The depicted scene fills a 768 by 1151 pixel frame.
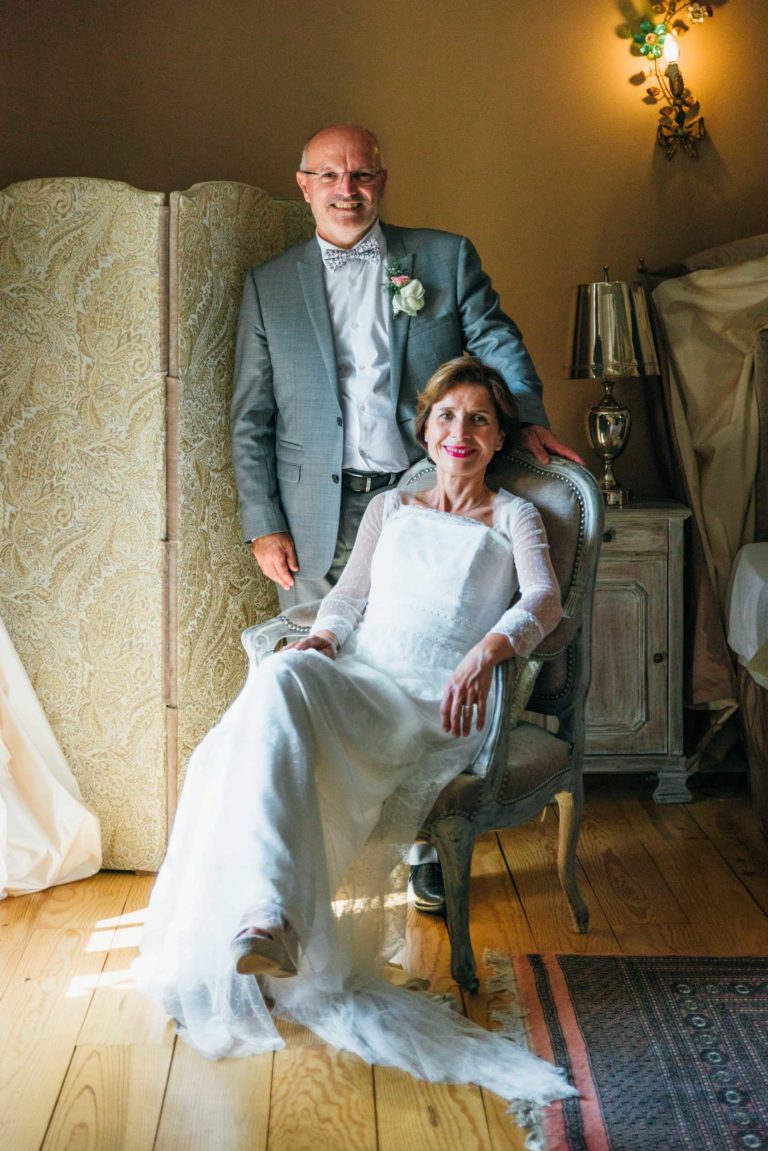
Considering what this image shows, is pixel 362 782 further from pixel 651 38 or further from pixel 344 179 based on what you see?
pixel 651 38

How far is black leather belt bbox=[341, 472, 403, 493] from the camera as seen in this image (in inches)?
122

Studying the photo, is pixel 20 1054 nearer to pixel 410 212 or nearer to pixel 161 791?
pixel 161 791

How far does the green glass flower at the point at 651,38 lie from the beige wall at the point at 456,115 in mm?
52

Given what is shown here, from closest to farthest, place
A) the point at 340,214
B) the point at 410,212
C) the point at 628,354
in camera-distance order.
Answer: the point at 340,214
the point at 628,354
the point at 410,212

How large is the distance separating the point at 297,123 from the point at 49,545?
5.04 feet

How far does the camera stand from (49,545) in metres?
3.12

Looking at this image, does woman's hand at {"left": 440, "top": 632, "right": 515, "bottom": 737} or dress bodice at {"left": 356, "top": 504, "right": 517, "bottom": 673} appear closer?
woman's hand at {"left": 440, "top": 632, "right": 515, "bottom": 737}

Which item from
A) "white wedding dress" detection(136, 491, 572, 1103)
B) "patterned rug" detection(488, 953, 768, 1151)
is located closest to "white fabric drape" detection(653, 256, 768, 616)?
"white wedding dress" detection(136, 491, 572, 1103)

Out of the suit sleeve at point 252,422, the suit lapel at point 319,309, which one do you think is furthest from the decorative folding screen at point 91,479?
the suit lapel at point 319,309

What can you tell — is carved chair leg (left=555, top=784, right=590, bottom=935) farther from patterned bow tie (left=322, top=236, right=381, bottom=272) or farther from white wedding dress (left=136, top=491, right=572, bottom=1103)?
patterned bow tie (left=322, top=236, right=381, bottom=272)

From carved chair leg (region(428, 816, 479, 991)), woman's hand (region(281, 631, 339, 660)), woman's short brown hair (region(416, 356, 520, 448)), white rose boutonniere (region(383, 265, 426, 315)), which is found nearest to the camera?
carved chair leg (region(428, 816, 479, 991))

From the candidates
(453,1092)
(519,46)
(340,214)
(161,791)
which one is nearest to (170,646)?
(161,791)

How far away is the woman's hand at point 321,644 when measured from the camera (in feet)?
8.62

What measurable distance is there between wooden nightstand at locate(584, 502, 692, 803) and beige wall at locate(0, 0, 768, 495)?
0.43 m
